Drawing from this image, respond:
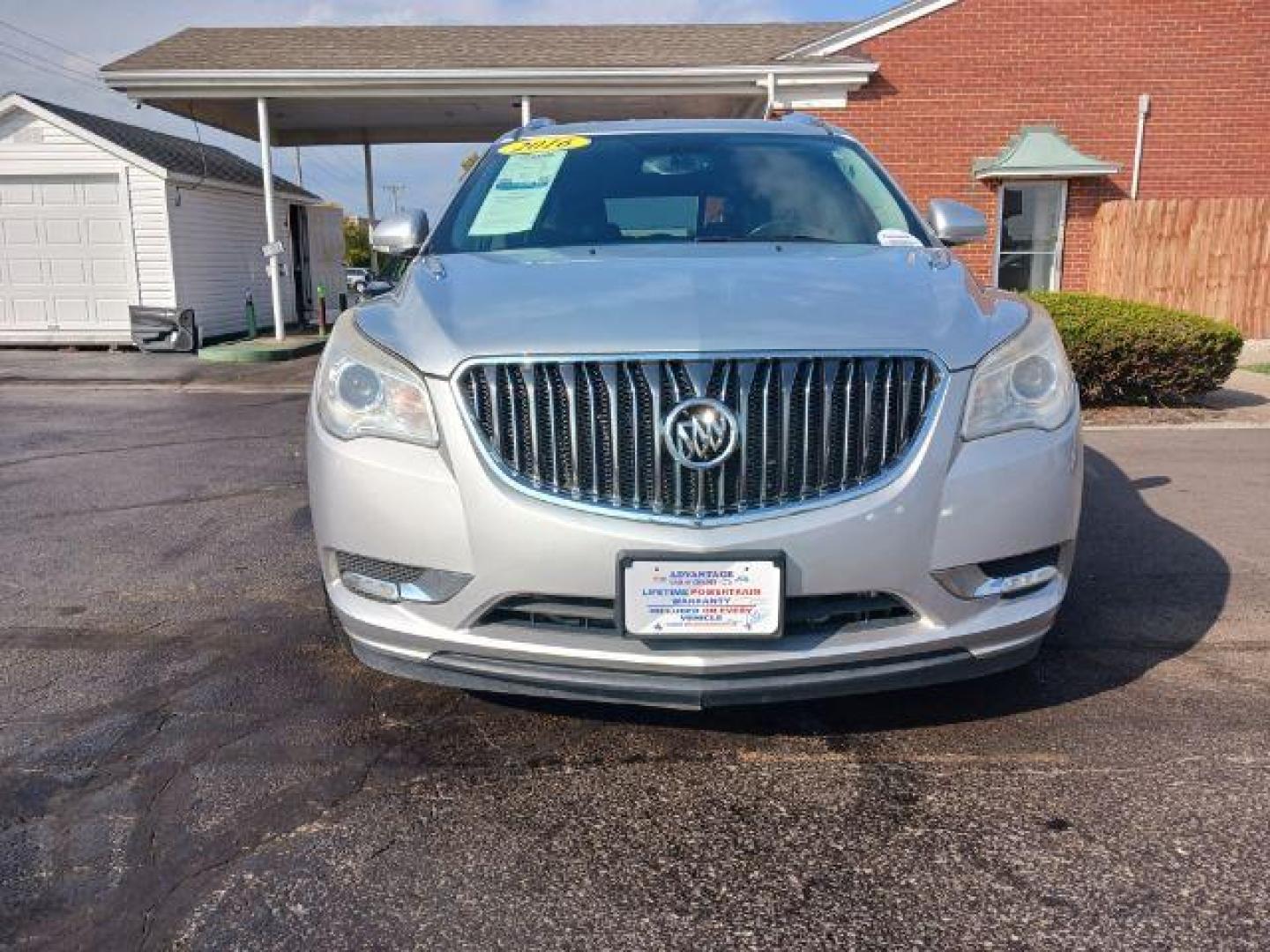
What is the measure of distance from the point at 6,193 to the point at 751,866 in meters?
18.2

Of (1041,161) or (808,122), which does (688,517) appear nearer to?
(808,122)

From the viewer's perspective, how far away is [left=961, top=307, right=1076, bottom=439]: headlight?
257cm

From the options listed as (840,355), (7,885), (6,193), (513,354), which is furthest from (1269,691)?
(6,193)

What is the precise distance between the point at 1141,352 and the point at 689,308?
281 inches

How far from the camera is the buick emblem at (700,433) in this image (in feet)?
7.94

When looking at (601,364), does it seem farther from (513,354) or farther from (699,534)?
(699,534)

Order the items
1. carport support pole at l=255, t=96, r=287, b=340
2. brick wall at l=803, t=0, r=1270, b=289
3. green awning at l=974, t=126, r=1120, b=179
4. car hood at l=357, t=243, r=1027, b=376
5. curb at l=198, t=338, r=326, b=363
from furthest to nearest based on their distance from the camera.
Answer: carport support pole at l=255, t=96, r=287, b=340
curb at l=198, t=338, r=326, b=363
brick wall at l=803, t=0, r=1270, b=289
green awning at l=974, t=126, r=1120, b=179
car hood at l=357, t=243, r=1027, b=376

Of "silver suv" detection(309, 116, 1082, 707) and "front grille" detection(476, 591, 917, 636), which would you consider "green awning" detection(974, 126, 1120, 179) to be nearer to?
"silver suv" detection(309, 116, 1082, 707)

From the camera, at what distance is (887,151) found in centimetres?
1391

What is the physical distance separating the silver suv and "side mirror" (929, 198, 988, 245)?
1.27m

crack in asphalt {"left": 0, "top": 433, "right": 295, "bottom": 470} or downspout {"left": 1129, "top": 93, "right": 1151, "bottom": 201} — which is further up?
downspout {"left": 1129, "top": 93, "right": 1151, "bottom": 201}

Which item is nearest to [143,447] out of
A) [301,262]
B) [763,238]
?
[763,238]

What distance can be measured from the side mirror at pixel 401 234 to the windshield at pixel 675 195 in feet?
0.61

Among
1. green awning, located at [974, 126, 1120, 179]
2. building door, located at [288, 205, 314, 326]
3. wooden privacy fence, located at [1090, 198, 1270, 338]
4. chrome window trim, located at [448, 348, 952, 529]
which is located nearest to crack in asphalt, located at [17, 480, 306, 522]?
chrome window trim, located at [448, 348, 952, 529]
